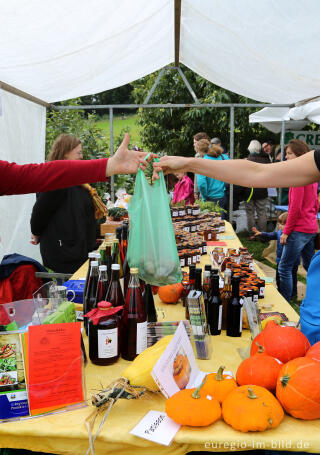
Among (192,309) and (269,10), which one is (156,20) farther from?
(192,309)

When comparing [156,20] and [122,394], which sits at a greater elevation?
[156,20]

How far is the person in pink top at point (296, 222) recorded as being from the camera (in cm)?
402

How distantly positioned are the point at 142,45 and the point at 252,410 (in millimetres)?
4246

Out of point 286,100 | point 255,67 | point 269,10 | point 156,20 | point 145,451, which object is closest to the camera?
point 145,451

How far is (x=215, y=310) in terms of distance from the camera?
1827mm

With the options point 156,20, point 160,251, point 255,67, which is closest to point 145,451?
point 160,251

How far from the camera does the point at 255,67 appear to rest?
4484mm

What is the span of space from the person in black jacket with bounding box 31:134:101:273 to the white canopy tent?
35.2 inches

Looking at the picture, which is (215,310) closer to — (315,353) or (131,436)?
(315,353)

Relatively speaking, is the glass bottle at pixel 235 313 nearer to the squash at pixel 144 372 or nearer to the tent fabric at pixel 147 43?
the squash at pixel 144 372

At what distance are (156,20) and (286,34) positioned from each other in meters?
1.29

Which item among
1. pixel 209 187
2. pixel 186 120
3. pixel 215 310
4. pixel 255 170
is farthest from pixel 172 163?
pixel 186 120

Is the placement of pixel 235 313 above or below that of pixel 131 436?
above

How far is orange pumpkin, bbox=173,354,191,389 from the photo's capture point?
133 cm
